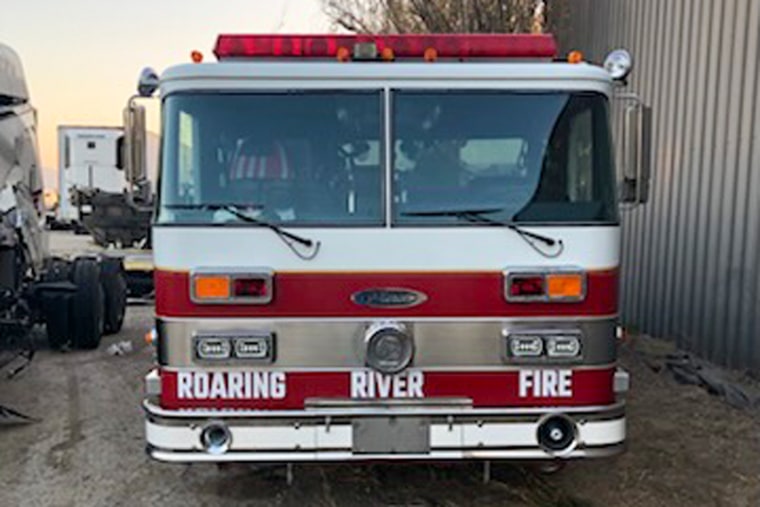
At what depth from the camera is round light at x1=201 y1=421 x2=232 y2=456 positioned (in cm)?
384

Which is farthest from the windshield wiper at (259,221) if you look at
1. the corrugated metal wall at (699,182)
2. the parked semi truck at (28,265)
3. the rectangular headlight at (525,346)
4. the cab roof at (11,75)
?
the cab roof at (11,75)

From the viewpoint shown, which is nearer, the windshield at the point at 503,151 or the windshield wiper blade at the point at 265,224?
the windshield wiper blade at the point at 265,224

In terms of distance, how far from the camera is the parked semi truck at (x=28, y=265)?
801 cm

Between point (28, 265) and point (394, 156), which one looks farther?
point (28, 265)

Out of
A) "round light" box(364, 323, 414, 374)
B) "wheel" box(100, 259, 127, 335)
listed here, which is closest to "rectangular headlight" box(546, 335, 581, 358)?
"round light" box(364, 323, 414, 374)

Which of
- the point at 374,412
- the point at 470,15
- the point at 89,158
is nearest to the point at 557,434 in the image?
the point at 374,412

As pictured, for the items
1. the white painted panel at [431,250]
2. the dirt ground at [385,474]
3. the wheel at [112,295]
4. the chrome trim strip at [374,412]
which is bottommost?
the dirt ground at [385,474]

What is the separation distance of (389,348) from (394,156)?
96cm

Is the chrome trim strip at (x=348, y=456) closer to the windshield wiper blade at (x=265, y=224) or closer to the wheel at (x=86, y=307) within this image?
the windshield wiper blade at (x=265, y=224)

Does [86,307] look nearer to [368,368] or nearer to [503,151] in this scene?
[368,368]

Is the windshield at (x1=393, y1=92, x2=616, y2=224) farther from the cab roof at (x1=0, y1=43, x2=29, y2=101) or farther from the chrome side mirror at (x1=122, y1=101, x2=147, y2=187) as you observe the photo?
the cab roof at (x1=0, y1=43, x2=29, y2=101)

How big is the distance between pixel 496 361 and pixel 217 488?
2025 mm

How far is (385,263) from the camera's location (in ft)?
12.6

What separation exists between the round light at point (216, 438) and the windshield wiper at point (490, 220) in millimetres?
1399
